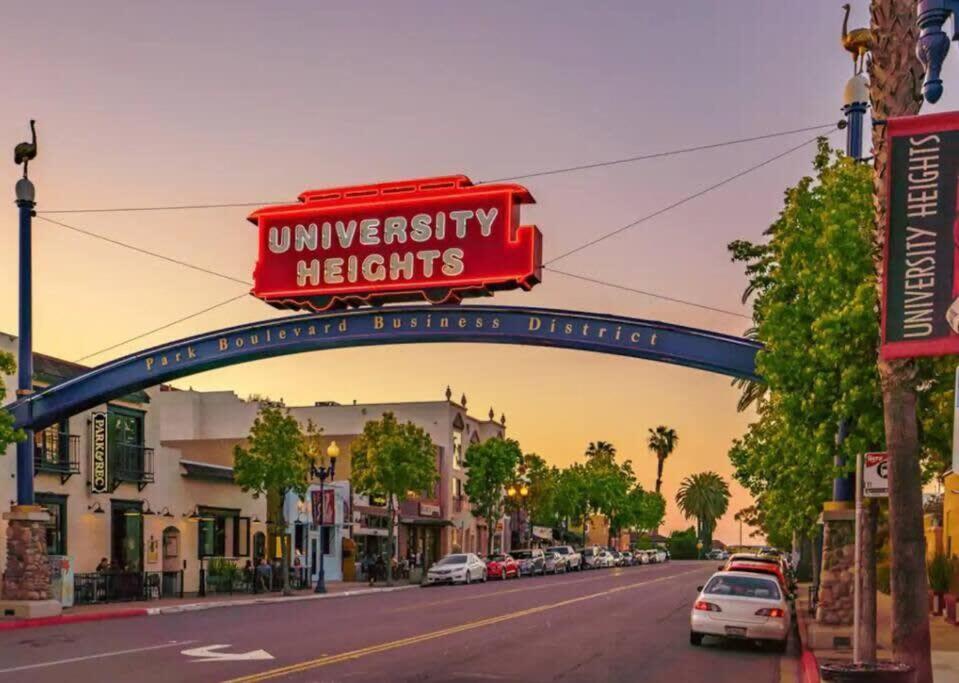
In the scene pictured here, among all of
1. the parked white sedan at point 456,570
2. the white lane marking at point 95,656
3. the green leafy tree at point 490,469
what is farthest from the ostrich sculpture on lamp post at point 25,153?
the green leafy tree at point 490,469

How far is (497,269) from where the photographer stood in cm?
2788

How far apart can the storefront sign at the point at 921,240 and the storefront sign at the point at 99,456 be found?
3136 cm

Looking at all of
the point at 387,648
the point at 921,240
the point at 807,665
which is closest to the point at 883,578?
the point at 807,665

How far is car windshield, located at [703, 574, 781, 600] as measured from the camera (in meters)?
21.3

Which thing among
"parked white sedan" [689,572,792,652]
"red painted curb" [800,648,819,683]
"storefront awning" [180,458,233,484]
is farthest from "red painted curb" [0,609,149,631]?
"red painted curb" [800,648,819,683]

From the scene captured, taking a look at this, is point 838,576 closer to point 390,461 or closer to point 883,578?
point 883,578

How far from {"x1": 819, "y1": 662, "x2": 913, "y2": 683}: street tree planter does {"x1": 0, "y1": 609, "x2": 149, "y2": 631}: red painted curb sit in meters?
20.5

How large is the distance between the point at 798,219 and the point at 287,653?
449 inches

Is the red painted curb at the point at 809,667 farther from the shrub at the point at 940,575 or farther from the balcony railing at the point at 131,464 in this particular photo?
the balcony railing at the point at 131,464

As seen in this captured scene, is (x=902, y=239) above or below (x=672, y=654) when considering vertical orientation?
above

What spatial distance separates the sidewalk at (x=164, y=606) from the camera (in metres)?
27.4

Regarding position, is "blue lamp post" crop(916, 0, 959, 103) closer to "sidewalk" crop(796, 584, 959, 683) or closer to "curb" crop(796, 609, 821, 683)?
"curb" crop(796, 609, 821, 683)

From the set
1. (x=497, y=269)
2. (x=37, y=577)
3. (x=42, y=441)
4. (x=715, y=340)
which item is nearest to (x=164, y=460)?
(x=42, y=441)

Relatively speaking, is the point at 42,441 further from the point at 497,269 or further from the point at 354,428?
the point at 354,428
